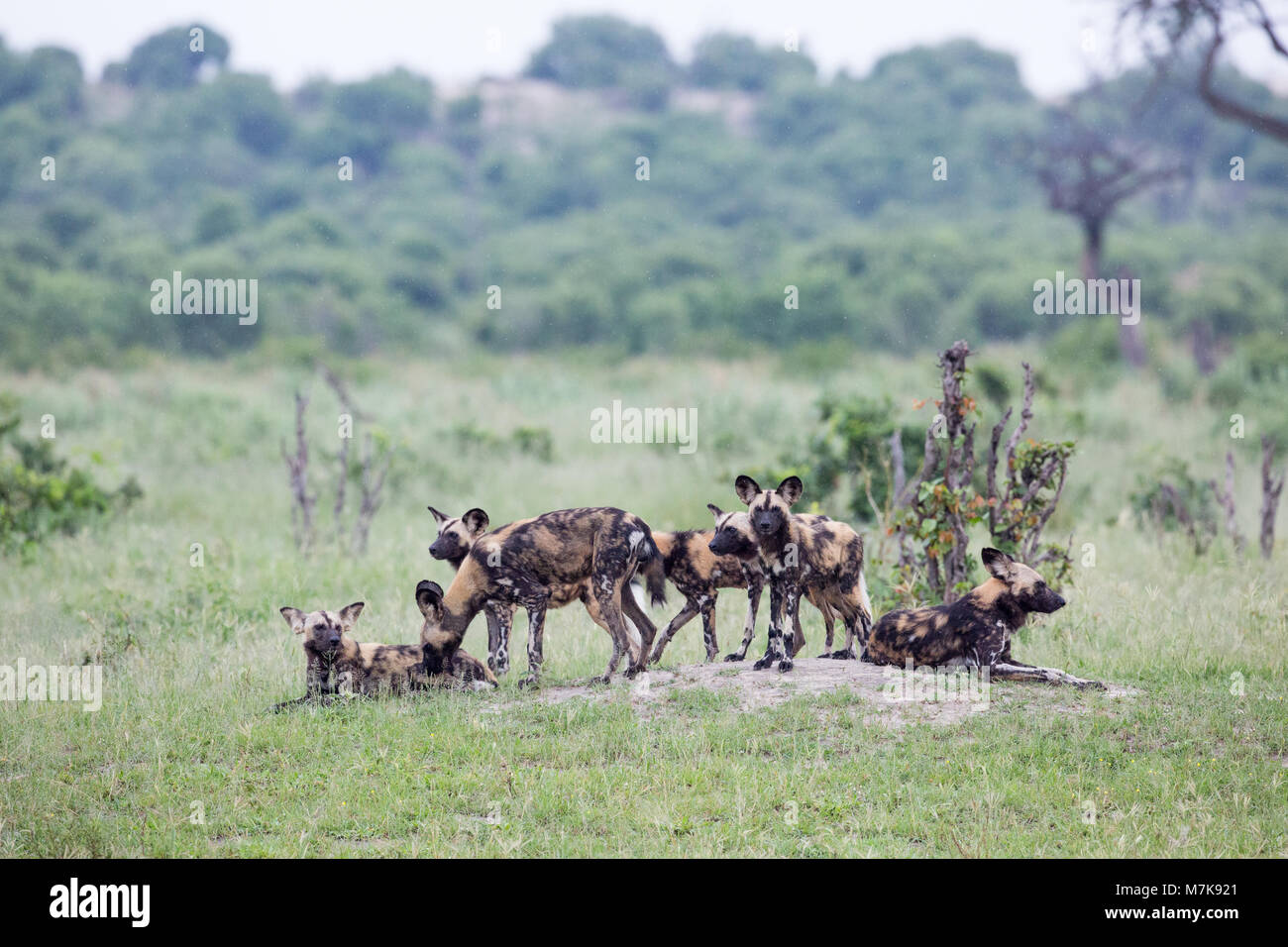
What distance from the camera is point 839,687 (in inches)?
340

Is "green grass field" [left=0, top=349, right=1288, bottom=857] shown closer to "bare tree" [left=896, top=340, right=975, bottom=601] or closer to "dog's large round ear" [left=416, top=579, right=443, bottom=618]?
"dog's large round ear" [left=416, top=579, right=443, bottom=618]

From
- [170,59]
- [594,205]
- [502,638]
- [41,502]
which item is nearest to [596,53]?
[594,205]

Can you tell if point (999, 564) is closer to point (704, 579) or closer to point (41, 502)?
point (704, 579)

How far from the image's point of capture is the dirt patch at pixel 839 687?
8383 mm

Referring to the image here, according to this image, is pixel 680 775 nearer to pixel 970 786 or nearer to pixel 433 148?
pixel 970 786

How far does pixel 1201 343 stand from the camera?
28.7 m

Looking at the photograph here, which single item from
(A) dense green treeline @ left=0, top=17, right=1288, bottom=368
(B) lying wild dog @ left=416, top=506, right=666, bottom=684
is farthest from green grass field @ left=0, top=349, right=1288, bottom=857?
(A) dense green treeline @ left=0, top=17, right=1288, bottom=368

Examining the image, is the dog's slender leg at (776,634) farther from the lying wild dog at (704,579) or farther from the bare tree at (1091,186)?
the bare tree at (1091,186)

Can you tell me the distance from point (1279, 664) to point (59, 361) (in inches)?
1202

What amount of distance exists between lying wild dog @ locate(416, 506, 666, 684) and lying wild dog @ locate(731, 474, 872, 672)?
2.43ft
